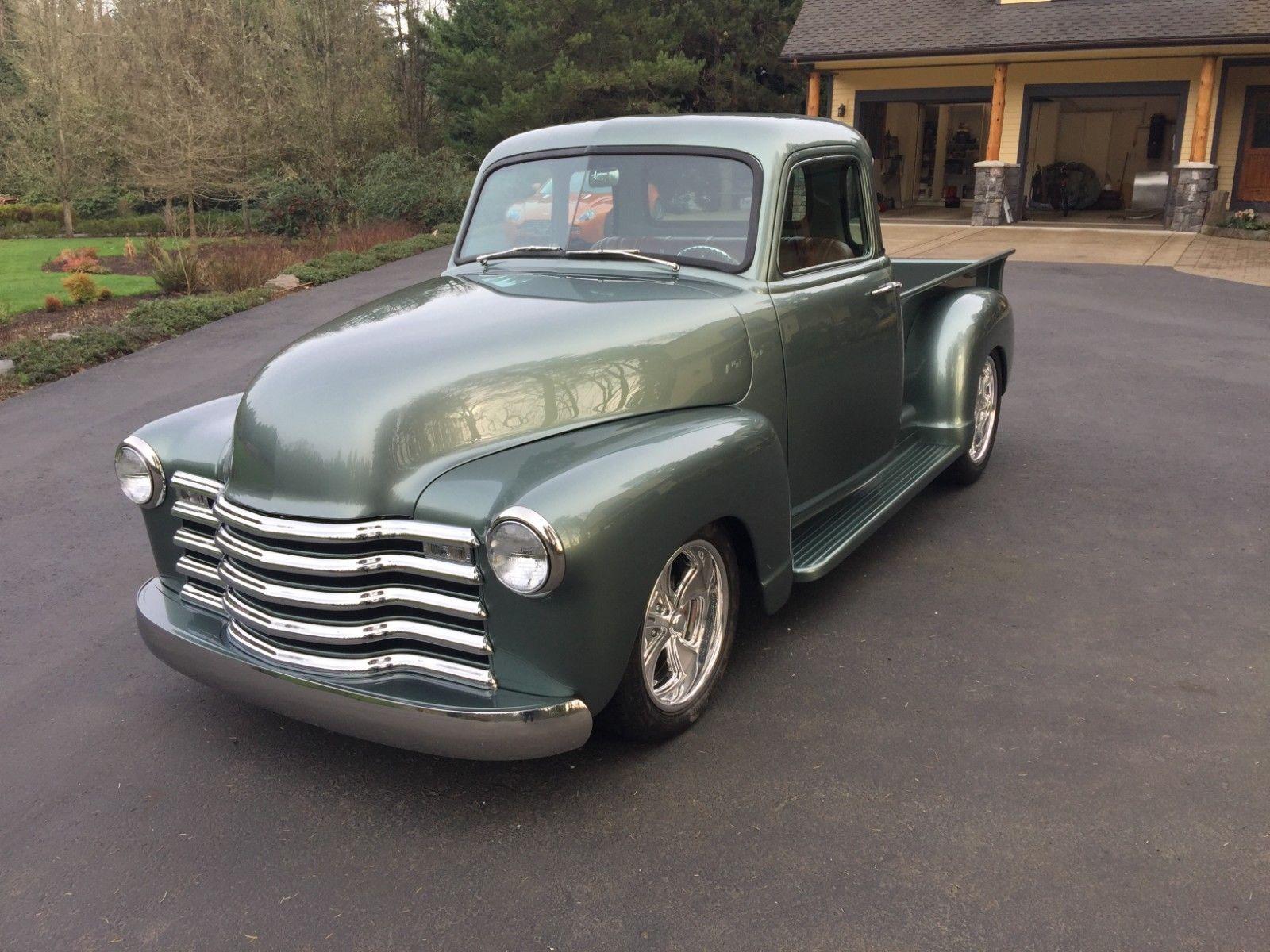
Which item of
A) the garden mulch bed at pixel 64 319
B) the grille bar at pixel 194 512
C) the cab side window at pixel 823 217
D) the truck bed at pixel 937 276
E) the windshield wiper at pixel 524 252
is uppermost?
the cab side window at pixel 823 217

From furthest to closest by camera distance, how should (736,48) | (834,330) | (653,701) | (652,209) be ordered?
(736,48)
(834,330)
(652,209)
(653,701)

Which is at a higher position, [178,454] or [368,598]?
[178,454]

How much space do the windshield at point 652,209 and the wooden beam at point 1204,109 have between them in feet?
62.1

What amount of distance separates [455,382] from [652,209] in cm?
137

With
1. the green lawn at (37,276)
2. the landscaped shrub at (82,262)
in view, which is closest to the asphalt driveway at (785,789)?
the green lawn at (37,276)

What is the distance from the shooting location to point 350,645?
9.95ft

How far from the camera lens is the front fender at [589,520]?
112 inches

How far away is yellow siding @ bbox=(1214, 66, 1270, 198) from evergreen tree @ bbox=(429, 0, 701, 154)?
1229cm

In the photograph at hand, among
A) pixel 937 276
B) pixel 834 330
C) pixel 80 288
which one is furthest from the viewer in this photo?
pixel 80 288

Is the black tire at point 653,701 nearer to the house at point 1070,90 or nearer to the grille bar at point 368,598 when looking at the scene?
the grille bar at point 368,598

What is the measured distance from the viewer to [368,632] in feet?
9.76

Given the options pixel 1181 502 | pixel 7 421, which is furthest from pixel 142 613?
pixel 7 421

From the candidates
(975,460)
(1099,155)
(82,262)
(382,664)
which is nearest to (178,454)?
(382,664)

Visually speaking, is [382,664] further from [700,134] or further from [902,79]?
[902,79]
